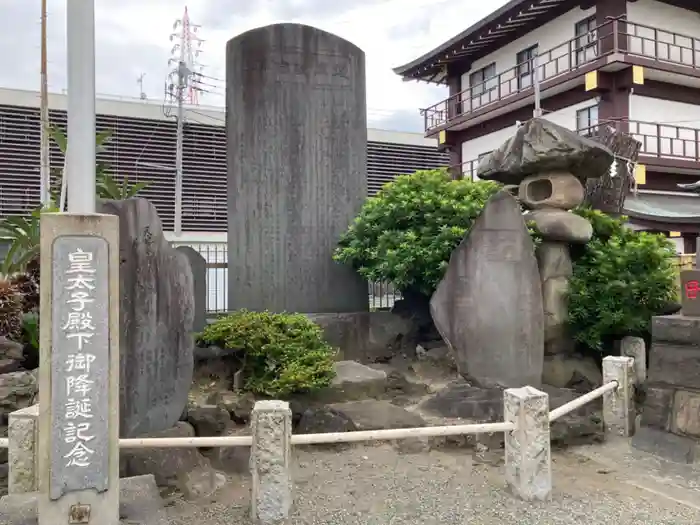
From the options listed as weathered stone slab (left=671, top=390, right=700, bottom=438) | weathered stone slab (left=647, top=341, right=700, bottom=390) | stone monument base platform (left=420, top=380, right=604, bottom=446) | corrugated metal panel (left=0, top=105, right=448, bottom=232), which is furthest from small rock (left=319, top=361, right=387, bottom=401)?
corrugated metal panel (left=0, top=105, right=448, bottom=232)

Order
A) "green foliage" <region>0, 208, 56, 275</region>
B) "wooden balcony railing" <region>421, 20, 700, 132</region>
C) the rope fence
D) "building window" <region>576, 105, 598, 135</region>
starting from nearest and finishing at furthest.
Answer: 1. the rope fence
2. "green foliage" <region>0, 208, 56, 275</region>
3. "wooden balcony railing" <region>421, 20, 700, 132</region>
4. "building window" <region>576, 105, 598, 135</region>

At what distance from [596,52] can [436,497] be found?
14657 mm

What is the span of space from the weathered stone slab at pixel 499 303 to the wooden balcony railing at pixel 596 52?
10963 millimetres

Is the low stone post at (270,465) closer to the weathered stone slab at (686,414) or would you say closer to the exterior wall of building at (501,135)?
the weathered stone slab at (686,414)

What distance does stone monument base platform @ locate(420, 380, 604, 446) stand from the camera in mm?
5133

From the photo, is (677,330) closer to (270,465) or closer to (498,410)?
(498,410)

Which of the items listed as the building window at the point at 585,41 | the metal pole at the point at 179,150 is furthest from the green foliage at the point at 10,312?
the building window at the point at 585,41

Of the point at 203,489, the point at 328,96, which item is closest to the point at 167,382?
the point at 203,489

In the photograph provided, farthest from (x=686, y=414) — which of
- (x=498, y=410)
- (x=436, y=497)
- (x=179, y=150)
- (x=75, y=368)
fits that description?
(x=179, y=150)

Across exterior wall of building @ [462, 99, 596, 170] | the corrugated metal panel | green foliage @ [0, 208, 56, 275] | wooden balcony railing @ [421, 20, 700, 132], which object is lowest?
green foliage @ [0, 208, 56, 275]

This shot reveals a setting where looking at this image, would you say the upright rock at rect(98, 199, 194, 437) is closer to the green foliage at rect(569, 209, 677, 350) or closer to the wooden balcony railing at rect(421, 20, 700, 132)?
the green foliage at rect(569, 209, 677, 350)

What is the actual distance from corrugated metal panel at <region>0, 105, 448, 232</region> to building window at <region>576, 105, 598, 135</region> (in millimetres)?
10817

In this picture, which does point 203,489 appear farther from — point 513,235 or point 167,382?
point 513,235

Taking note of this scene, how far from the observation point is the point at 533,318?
568 centimetres
